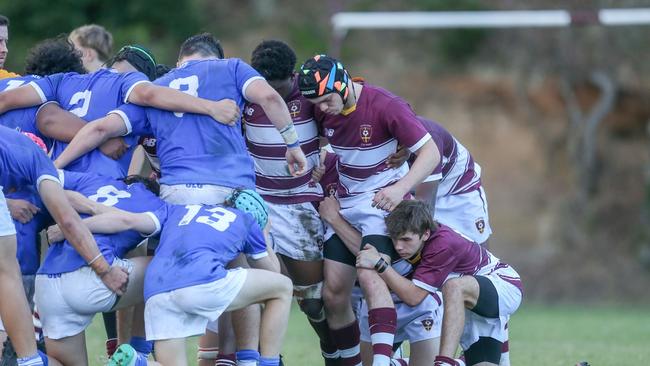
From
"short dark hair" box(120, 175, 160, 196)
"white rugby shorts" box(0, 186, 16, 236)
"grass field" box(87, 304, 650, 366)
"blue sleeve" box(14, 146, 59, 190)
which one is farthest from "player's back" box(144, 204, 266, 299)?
"grass field" box(87, 304, 650, 366)

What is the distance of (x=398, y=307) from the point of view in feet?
24.6

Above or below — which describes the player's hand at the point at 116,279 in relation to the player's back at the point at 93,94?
below

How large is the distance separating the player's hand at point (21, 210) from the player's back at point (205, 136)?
848 millimetres

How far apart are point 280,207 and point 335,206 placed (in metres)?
0.46

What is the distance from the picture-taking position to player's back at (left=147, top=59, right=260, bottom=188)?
665 cm

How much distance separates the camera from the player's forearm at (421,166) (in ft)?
22.9

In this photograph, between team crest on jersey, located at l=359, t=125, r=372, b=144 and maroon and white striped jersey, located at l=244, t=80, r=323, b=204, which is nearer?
team crest on jersey, located at l=359, t=125, r=372, b=144

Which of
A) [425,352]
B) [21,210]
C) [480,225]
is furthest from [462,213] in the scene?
[21,210]

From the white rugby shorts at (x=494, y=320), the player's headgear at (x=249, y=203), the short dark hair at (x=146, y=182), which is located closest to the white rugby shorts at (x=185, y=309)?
the player's headgear at (x=249, y=203)

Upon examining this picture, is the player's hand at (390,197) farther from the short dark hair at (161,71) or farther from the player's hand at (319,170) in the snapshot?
the short dark hair at (161,71)

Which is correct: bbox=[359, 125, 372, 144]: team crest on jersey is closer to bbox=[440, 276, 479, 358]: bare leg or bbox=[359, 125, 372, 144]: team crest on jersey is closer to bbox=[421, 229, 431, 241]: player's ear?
bbox=[421, 229, 431, 241]: player's ear

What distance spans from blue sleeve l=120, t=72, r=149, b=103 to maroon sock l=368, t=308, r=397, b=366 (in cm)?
210

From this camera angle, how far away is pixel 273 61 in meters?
7.39

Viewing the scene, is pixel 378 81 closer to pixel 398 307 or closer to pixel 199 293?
pixel 398 307
